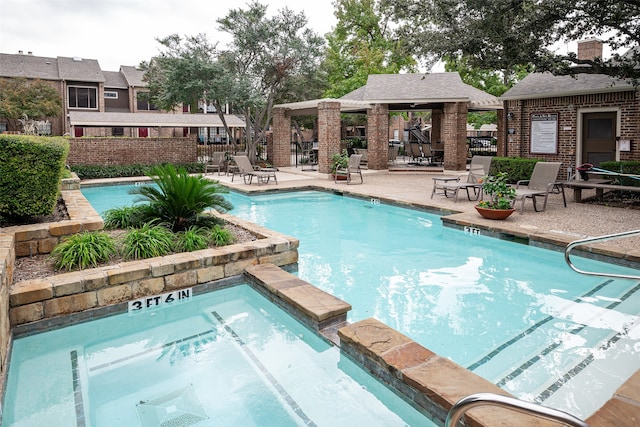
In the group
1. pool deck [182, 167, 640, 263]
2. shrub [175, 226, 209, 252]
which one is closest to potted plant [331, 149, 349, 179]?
pool deck [182, 167, 640, 263]

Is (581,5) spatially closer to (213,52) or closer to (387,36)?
(213,52)

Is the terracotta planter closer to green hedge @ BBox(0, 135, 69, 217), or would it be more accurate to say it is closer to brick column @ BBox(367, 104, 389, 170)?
green hedge @ BBox(0, 135, 69, 217)

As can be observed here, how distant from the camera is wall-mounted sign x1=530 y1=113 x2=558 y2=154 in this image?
1414 cm

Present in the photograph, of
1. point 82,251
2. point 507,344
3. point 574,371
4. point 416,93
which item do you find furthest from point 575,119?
point 82,251

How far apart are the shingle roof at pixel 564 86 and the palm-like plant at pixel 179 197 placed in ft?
33.2

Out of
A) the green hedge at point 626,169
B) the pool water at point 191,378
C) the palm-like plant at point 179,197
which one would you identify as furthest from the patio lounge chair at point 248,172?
the pool water at point 191,378

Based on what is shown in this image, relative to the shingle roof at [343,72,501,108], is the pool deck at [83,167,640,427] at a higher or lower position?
lower

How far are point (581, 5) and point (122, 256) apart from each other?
885 centimetres

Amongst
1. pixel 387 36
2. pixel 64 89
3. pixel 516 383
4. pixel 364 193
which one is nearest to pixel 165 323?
pixel 516 383

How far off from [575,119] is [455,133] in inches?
192

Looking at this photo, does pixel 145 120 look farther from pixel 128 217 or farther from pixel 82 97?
pixel 128 217

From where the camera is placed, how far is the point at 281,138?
20844 mm

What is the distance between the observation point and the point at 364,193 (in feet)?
41.1

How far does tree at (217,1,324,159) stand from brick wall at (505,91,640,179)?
8.40 metres
